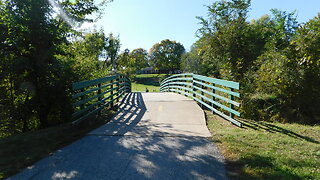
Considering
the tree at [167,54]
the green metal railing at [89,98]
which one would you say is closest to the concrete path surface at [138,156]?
the green metal railing at [89,98]

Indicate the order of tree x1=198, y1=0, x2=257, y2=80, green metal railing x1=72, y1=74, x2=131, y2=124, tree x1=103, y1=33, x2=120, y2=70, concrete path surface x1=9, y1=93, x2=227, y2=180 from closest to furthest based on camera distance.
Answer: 1. concrete path surface x1=9, y1=93, x2=227, y2=180
2. green metal railing x1=72, y1=74, x2=131, y2=124
3. tree x1=198, y1=0, x2=257, y2=80
4. tree x1=103, y1=33, x2=120, y2=70

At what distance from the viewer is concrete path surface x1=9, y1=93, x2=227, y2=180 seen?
3.02 meters

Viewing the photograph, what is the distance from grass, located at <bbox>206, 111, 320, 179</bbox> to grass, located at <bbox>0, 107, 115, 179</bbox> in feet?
10.2

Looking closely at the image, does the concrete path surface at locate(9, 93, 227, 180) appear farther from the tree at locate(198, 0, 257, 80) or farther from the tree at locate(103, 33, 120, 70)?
the tree at locate(103, 33, 120, 70)

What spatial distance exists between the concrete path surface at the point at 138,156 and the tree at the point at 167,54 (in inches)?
2293

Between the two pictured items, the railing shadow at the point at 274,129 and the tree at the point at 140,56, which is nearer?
the railing shadow at the point at 274,129

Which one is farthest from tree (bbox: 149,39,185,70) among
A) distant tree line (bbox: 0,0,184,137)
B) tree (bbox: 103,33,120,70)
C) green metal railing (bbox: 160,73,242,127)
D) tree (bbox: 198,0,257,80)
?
distant tree line (bbox: 0,0,184,137)

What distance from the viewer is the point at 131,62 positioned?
5369cm

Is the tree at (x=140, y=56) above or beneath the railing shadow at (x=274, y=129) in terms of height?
above

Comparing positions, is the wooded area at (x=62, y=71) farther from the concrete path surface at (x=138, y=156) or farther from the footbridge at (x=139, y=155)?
the concrete path surface at (x=138, y=156)

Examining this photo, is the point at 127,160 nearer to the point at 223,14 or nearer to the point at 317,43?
the point at 317,43

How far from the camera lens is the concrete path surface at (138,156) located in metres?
3.02

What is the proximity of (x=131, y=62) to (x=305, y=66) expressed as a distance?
46983 mm

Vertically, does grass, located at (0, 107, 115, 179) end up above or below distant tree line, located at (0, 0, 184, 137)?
below
